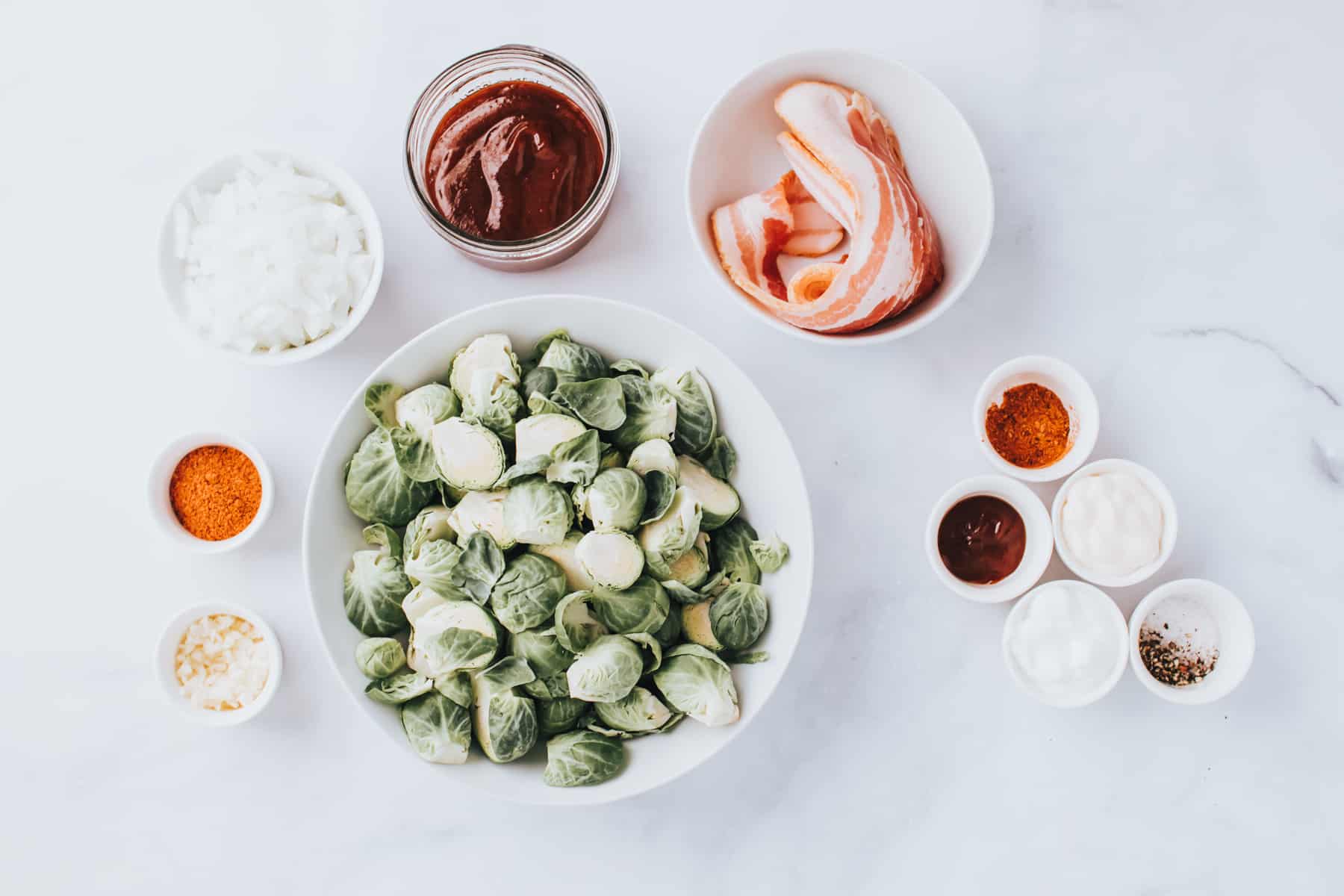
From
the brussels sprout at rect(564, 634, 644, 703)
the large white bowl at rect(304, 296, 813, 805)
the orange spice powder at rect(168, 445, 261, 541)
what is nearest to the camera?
the brussels sprout at rect(564, 634, 644, 703)

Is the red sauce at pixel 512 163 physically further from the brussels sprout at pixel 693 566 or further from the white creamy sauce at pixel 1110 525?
the white creamy sauce at pixel 1110 525

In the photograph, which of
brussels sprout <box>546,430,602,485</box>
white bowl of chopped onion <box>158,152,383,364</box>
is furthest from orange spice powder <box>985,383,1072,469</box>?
white bowl of chopped onion <box>158,152,383,364</box>

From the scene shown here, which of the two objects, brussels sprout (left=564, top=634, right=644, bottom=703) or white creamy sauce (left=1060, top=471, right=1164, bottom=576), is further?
white creamy sauce (left=1060, top=471, right=1164, bottom=576)

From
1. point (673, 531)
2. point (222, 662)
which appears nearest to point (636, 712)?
point (673, 531)

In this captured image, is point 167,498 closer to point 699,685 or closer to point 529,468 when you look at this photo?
point 529,468

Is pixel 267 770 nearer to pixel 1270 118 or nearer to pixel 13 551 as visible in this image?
pixel 13 551

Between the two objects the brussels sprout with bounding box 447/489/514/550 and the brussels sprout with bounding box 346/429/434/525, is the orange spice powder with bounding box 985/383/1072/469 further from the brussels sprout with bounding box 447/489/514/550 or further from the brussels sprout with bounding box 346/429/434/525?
the brussels sprout with bounding box 346/429/434/525

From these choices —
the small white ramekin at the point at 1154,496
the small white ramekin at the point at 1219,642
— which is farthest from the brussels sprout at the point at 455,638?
the small white ramekin at the point at 1219,642
